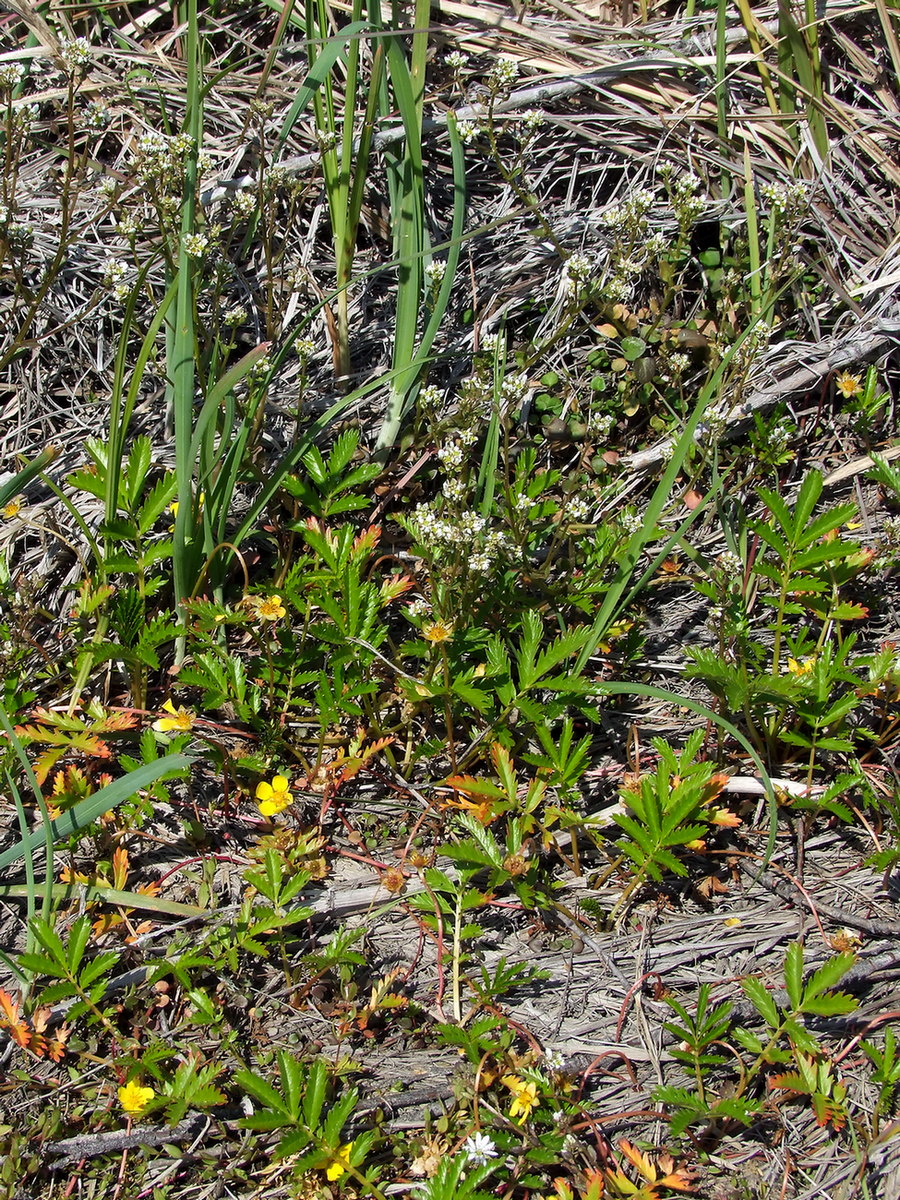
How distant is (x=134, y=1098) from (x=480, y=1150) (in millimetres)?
725

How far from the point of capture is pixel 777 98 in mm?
3279

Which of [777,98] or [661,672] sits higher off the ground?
[777,98]

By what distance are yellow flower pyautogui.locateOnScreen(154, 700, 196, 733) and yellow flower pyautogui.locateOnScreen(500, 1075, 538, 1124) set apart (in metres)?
1.16

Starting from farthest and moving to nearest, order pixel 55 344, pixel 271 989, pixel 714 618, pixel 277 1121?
pixel 55 344 → pixel 714 618 → pixel 271 989 → pixel 277 1121

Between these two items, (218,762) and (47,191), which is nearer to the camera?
(218,762)

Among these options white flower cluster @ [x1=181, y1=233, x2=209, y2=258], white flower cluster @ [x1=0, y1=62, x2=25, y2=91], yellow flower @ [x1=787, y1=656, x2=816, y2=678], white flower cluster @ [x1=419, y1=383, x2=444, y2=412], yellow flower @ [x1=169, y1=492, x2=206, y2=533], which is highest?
white flower cluster @ [x1=0, y1=62, x2=25, y2=91]

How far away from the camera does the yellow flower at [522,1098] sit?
6.42ft

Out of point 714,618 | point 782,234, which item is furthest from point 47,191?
point 714,618

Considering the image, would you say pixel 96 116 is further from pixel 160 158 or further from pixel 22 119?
pixel 160 158

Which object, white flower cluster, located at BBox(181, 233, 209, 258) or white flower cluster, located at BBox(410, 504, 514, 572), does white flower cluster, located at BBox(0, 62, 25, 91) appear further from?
white flower cluster, located at BBox(410, 504, 514, 572)

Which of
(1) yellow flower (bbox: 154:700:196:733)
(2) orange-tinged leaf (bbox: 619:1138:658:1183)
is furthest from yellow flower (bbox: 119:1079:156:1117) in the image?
(2) orange-tinged leaf (bbox: 619:1138:658:1183)

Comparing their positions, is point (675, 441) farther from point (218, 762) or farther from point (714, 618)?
point (218, 762)

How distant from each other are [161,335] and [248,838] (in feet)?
5.25

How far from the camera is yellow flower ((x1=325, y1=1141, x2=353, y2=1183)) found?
1.88 meters
